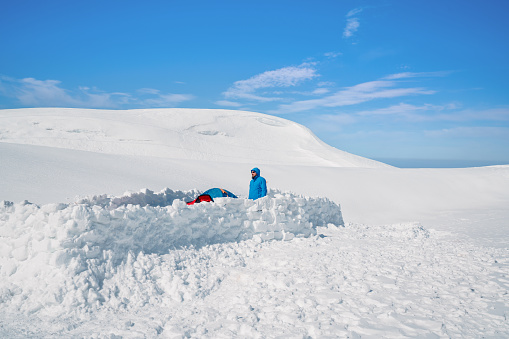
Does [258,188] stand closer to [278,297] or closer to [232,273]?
[232,273]

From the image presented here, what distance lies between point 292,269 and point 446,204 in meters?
14.8

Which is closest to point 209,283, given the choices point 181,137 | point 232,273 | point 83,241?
point 232,273

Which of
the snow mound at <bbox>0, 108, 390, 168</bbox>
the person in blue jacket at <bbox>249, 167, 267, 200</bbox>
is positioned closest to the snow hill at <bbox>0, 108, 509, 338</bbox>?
the person in blue jacket at <bbox>249, 167, 267, 200</bbox>

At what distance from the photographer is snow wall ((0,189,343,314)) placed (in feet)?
13.5

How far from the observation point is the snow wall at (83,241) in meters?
4.12

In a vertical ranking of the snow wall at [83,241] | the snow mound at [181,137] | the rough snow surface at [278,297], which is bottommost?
the rough snow surface at [278,297]

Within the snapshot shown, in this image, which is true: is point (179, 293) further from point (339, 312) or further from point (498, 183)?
point (498, 183)

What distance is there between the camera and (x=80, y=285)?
4.15 metres

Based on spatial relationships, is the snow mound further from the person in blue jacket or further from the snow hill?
the snow hill

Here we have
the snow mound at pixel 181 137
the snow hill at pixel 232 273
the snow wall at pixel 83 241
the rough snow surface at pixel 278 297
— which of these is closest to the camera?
the rough snow surface at pixel 278 297

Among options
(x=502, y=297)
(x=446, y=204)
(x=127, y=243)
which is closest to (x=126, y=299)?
(x=127, y=243)

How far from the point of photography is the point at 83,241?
4520mm

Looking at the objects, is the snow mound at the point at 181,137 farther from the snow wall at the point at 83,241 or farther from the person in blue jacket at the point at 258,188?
the snow wall at the point at 83,241

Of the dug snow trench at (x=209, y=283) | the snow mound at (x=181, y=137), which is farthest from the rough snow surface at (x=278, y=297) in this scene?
the snow mound at (x=181, y=137)
